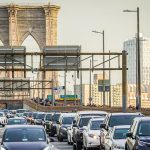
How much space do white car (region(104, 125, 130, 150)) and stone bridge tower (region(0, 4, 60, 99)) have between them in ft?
456

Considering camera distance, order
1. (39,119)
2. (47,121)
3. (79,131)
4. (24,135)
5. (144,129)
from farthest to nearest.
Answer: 1. (39,119)
2. (47,121)
3. (79,131)
4. (24,135)
5. (144,129)

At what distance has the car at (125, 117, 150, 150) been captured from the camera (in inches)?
1100

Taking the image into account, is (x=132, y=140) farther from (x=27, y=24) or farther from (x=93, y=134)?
(x=27, y=24)

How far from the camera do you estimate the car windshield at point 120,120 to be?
119 feet

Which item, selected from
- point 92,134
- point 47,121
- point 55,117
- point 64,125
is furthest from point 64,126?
point 92,134

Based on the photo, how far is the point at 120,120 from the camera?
1458 inches

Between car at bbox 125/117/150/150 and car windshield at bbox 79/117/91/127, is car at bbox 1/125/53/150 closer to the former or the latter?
car at bbox 125/117/150/150

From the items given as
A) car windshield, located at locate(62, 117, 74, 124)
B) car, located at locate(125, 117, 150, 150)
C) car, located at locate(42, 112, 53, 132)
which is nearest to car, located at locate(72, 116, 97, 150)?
car windshield, located at locate(62, 117, 74, 124)

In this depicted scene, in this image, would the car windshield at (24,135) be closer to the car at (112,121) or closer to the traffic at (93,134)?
the traffic at (93,134)

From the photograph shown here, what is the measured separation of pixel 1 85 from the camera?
139 m

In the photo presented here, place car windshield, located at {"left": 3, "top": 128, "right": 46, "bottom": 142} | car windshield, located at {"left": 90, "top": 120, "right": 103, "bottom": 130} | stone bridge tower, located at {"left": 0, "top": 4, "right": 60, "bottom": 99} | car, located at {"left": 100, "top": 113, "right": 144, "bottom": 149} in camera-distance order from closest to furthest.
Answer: car windshield, located at {"left": 3, "top": 128, "right": 46, "bottom": 142}
car, located at {"left": 100, "top": 113, "right": 144, "bottom": 149}
car windshield, located at {"left": 90, "top": 120, "right": 103, "bottom": 130}
stone bridge tower, located at {"left": 0, "top": 4, "right": 60, "bottom": 99}

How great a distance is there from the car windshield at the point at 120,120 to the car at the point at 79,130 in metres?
4.27

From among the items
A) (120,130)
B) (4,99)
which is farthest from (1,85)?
(120,130)

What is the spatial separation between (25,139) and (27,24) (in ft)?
478
